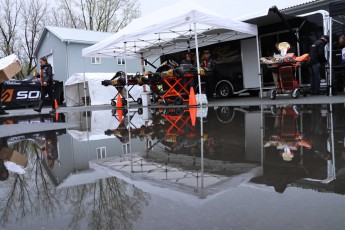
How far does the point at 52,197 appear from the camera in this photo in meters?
2.44

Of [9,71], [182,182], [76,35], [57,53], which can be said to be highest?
[76,35]

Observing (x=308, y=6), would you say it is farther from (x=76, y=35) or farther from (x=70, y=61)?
(x=76, y=35)

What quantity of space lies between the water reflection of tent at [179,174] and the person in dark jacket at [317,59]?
855 centimetres

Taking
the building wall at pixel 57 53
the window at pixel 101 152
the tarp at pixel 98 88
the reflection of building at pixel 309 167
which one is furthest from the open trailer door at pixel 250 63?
the building wall at pixel 57 53

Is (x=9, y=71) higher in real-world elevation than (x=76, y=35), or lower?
lower

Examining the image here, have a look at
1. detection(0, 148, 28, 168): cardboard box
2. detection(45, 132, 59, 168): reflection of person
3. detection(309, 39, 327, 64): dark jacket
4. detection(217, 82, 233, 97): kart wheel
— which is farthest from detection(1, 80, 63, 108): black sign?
detection(0, 148, 28, 168): cardboard box

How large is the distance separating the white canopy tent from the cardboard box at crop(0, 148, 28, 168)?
22.1 feet

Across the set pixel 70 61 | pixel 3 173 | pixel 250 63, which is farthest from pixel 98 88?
pixel 3 173

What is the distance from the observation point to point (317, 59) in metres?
10.8

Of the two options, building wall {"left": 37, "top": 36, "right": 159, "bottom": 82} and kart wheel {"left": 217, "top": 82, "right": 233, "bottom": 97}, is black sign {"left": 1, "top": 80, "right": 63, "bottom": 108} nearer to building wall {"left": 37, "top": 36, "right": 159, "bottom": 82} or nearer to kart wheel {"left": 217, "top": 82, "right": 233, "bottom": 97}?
building wall {"left": 37, "top": 36, "right": 159, "bottom": 82}

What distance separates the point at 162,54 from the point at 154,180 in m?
15.8

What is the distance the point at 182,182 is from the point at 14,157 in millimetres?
2351

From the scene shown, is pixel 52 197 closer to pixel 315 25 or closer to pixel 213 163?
pixel 213 163

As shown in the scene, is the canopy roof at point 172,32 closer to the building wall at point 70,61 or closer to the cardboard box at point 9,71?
the cardboard box at point 9,71
